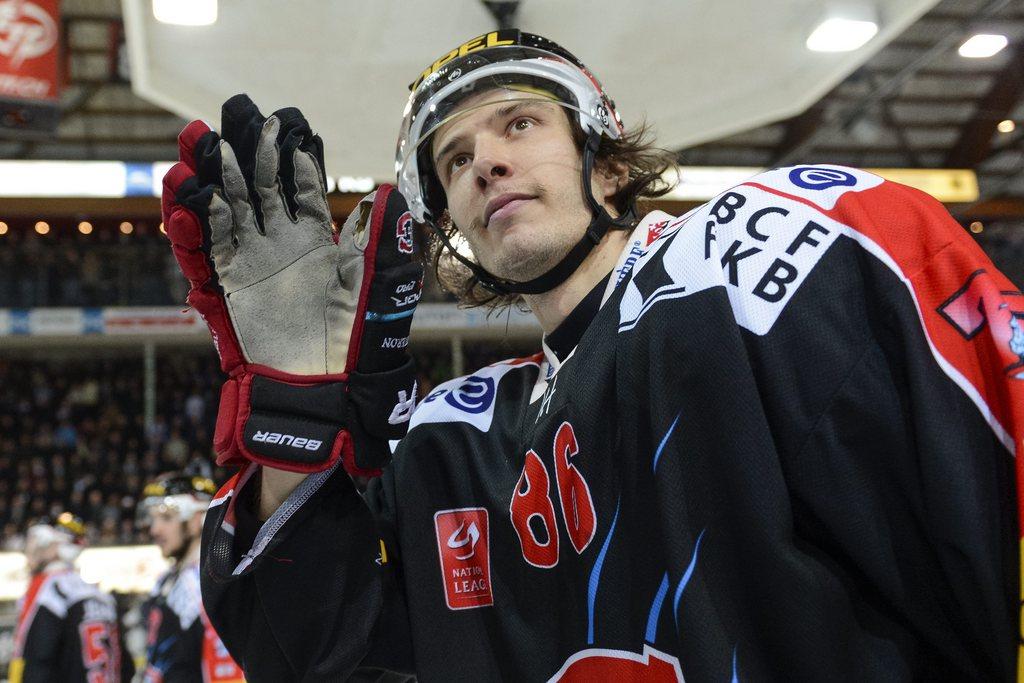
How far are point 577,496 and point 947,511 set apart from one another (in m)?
0.46

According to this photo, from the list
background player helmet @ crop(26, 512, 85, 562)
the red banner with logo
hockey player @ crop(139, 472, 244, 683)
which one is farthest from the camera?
background player helmet @ crop(26, 512, 85, 562)

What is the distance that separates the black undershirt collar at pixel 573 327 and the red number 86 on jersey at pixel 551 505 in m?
0.31

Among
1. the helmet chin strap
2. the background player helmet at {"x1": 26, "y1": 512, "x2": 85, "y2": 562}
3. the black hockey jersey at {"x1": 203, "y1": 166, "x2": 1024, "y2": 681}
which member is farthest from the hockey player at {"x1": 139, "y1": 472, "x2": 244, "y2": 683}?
the black hockey jersey at {"x1": 203, "y1": 166, "x2": 1024, "y2": 681}

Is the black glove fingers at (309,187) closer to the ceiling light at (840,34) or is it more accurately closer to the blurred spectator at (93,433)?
the ceiling light at (840,34)

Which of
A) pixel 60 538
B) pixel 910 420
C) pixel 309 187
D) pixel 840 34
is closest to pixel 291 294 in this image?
pixel 309 187

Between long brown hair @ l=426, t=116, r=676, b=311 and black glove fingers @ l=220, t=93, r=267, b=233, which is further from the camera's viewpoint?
long brown hair @ l=426, t=116, r=676, b=311

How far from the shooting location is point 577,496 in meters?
1.17

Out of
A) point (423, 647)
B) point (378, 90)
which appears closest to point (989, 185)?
point (378, 90)

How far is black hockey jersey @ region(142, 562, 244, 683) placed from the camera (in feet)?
14.0

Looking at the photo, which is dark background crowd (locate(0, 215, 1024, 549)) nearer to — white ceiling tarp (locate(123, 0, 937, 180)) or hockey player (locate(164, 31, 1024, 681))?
white ceiling tarp (locate(123, 0, 937, 180))

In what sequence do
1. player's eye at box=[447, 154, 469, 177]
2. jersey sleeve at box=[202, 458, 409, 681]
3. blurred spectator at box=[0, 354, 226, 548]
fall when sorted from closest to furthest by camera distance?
jersey sleeve at box=[202, 458, 409, 681], player's eye at box=[447, 154, 469, 177], blurred spectator at box=[0, 354, 226, 548]

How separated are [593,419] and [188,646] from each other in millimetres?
3796

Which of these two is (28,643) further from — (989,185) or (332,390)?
(989,185)

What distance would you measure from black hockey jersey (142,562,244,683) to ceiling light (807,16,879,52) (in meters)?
3.66
